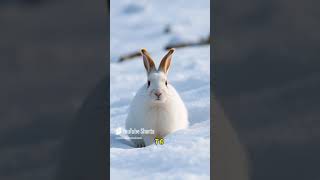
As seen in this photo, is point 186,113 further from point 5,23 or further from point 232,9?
point 5,23

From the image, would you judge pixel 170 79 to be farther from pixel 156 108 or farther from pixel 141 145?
pixel 141 145

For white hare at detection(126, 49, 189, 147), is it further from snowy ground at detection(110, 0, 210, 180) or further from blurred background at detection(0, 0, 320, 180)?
blurred background at detection(0, 0, 320, 180)

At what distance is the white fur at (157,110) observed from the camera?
5.67 feet

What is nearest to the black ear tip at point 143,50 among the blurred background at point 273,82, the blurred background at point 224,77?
the blurred background at point 224,77

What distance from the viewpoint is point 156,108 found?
175 cm

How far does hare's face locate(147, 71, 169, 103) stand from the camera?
1726 millimetres

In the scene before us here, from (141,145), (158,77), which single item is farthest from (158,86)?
(141,145)

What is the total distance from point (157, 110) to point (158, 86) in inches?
2.9

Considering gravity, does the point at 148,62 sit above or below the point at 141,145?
above

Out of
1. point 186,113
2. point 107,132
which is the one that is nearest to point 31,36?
point 107,132

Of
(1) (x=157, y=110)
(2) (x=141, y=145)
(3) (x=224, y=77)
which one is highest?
(3) (x=224, y=77)

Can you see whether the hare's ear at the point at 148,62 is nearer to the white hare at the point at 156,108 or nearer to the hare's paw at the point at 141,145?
the white hare at the point at 156,108

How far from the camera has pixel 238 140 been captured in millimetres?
1765

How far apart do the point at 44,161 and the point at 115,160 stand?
0.79 feet
